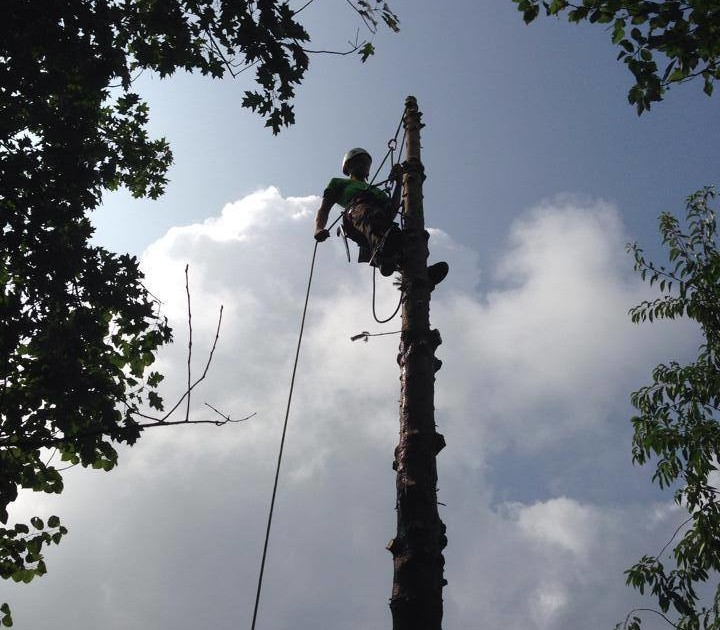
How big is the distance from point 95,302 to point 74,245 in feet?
1.82

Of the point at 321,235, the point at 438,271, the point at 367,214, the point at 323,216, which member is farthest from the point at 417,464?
the point at 323,216

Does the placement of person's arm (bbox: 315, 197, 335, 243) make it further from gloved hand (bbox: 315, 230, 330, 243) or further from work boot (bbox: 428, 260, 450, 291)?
work boot (bbox: 428, 260, 450, 291)

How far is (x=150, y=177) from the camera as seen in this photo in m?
7.89

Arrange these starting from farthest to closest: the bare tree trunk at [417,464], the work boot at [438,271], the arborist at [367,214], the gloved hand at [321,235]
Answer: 1. the gloved hand at [321,235]
2. the arborist at [367,214]
3. the work boot at [438,271]
4. the bare tree trunk at [417,464]

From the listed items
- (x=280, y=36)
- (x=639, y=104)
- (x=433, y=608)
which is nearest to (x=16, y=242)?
(x=280, y=36)

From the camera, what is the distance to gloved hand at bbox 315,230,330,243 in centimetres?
567

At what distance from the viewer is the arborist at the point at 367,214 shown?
4667 millimetres

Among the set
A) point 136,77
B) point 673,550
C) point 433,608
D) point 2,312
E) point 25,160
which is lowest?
point 433,608

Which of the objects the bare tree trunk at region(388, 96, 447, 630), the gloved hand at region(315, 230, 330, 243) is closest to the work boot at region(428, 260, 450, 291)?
the bare tree trunk at region(388, 96, 447, 630)

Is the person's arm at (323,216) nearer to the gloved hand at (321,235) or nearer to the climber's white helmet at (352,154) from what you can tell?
the gloved hand at (321,235)

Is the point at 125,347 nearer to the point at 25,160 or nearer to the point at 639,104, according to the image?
the point at 25,160

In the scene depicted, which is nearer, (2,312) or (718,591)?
(2,312)

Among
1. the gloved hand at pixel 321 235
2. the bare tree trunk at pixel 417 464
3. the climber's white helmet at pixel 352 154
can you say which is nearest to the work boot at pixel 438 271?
the bare tree trunk at pixel 417 464

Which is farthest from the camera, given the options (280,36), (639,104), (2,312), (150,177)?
(150,177)
